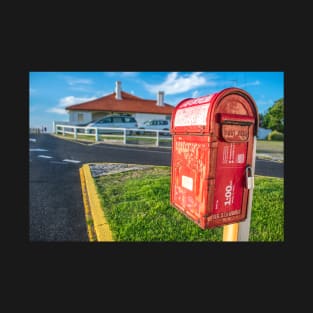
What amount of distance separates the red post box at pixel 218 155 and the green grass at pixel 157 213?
0.77 meters

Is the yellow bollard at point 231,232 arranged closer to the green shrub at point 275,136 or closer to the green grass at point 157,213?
the green grass at point 157,213

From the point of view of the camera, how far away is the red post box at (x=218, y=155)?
5.38ft

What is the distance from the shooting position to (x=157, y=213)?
2.85 metres

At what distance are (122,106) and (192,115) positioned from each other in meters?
12.3

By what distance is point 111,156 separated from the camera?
5.83 metres

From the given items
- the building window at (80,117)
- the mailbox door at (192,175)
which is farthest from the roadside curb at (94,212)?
the building window at (80,117)

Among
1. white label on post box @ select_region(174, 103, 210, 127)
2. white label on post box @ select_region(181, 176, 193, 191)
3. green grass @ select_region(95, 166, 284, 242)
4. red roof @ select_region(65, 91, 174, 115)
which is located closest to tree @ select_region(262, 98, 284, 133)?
red roof @ select_region(65, 91, 174, 115)

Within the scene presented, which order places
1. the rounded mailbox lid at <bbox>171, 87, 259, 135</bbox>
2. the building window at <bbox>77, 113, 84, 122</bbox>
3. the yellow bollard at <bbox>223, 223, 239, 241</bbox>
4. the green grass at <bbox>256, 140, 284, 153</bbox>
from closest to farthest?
the rounded mailbox lid at <bbox>171, 87, 259, 135</bbox>, the yellow bollard at <bbox>223, 223, 239, 241</bbox>, the green grass at <bbox>256, 140, 284, 153</bbox>, the building window at <bbox>77, 113, 84, 122</bbox>

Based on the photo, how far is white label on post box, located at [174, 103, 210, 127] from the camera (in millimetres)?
1677

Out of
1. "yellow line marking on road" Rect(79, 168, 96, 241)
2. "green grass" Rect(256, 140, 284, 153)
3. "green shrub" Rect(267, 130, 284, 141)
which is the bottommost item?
"yellow line marking on road" Rect(79, 168, 96, 241)

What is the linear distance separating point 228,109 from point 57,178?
387 cm

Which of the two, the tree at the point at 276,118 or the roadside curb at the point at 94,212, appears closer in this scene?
the roadside curb at the point at 94,212

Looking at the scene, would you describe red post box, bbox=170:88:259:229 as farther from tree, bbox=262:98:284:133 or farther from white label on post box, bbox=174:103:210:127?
tree, bbox=262:98:284:133

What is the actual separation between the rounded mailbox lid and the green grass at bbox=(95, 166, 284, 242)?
58.9 inches
